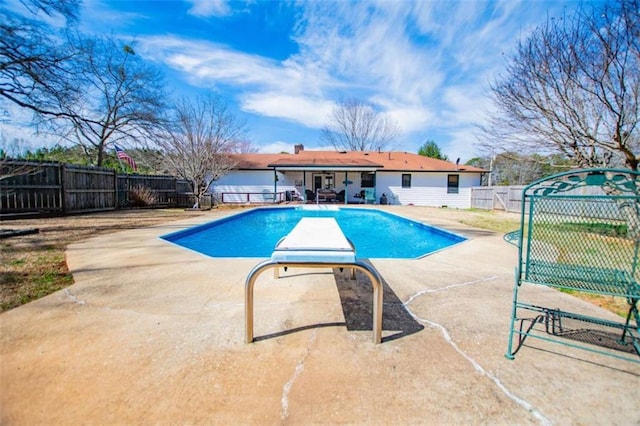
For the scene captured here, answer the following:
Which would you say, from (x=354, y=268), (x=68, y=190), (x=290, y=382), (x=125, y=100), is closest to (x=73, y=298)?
(x=290, y=382)

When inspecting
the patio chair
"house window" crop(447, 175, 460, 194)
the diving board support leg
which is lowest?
the diving board support leg

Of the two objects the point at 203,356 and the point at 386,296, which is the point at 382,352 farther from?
the point at 203,356

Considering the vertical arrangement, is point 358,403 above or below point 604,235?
below

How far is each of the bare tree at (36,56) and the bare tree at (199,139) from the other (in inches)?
191

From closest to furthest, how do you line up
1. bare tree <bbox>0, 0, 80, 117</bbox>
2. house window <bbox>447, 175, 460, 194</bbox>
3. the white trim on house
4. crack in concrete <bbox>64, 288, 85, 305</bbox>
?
crack in concrete <bbox>64, 288, 85, 305</bbox>, bare tree <bbox>0, 0, 80, 117</bbox>, the white trim on house, house window <bbox>447, 175, 460, 194</bbox>

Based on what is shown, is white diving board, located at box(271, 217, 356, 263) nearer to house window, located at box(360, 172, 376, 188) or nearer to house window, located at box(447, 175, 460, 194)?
house window, located at box(360, 172, 376, 188)

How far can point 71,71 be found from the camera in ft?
→ 34.5

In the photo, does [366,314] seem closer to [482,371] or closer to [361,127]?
[482,371]

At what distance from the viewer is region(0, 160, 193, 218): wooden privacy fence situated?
33.5 feet

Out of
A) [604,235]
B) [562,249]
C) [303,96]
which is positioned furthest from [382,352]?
[303,96]

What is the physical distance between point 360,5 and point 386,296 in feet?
31.8

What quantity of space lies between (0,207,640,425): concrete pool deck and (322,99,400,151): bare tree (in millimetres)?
30929

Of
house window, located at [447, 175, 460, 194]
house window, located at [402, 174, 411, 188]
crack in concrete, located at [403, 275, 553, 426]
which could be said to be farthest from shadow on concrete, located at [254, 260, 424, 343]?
house window, located at [447, 175, 460, 194]

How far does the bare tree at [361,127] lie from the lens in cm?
3209
